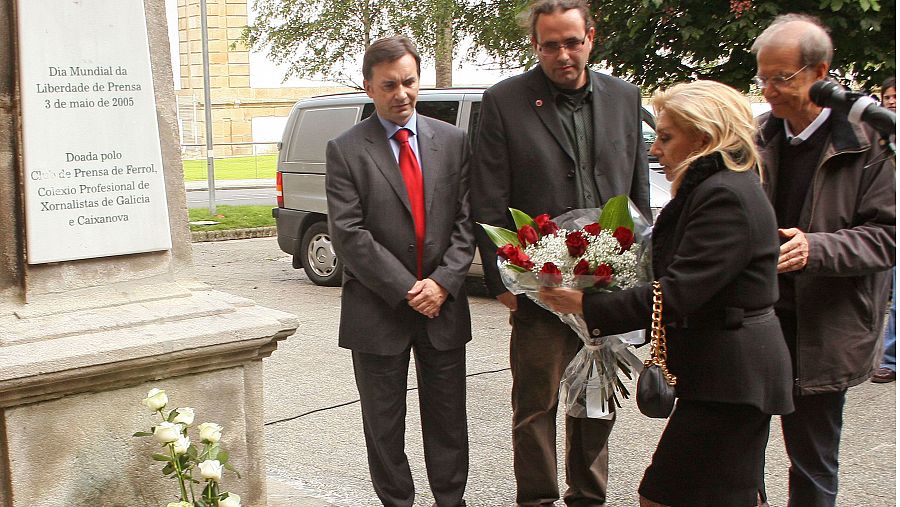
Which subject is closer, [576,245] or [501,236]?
[576,245]

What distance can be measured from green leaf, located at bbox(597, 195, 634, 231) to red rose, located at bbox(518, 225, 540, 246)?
0.72ft

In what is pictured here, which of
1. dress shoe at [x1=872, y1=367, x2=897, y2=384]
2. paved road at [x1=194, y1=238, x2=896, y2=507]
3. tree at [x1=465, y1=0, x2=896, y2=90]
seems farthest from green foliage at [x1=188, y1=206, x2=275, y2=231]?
dress shoe at [x1=872, y1=367, x2=897, y2=384]

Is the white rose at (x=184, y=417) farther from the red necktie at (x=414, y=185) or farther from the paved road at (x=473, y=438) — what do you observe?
the paved road at (x=473, y=438)

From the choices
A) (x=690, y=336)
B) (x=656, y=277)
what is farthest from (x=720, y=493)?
(x=656, y=277)

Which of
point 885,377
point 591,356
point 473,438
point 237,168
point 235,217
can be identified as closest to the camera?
point 591,356

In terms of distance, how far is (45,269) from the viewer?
346 centimetres

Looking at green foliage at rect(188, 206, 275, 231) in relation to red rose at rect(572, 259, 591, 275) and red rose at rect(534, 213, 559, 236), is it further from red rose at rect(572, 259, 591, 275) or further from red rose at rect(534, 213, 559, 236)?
red rose at rect(572, 259, 591, 275)

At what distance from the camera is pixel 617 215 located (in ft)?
10.7

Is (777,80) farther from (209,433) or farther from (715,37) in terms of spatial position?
(715,37)

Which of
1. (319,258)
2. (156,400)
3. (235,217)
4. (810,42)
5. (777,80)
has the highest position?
(810,42)

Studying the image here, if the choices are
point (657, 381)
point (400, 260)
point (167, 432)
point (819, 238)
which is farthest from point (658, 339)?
point (167, 432)

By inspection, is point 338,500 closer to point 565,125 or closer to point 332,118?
point 565,125

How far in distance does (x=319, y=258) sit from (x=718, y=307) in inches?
334

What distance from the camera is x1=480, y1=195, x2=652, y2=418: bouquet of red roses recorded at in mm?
3182
